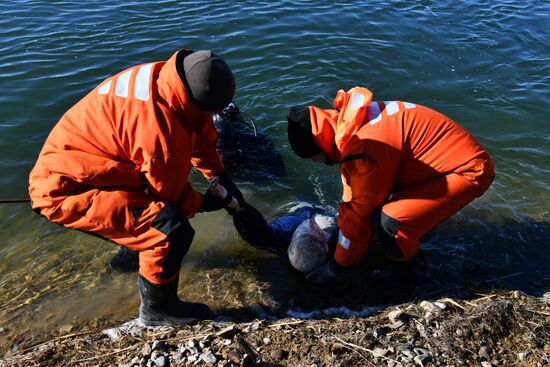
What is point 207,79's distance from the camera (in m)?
3.14

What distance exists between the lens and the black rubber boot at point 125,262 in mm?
4559

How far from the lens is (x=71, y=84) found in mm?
7633

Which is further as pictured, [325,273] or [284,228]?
[284,228]

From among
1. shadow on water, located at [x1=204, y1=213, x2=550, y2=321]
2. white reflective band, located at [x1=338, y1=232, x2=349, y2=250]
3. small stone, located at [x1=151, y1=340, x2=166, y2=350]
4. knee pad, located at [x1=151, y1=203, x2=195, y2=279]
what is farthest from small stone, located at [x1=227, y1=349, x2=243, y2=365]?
white reflective band, located at [x1=338, y1=232, x2=349, y2=250]

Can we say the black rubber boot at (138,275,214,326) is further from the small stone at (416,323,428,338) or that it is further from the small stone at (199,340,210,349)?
the small stone at (416,323,428,338)

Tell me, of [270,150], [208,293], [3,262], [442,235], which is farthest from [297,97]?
[3,262]

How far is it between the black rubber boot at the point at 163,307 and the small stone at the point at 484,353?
6.94 ft

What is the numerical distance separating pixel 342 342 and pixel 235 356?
A: 2.41 feet

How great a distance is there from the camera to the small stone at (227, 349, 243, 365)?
9.75 feet

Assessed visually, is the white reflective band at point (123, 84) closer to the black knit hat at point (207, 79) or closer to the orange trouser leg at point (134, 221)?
the black knit hat at point (207, 79)

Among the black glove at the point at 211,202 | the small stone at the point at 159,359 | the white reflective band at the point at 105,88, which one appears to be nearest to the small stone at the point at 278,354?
the small stone at the point at 159,359

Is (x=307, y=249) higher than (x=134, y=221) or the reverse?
the reverse

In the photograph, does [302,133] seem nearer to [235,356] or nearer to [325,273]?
[325,273]

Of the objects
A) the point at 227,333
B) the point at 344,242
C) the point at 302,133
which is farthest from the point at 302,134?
the point at 227,333
